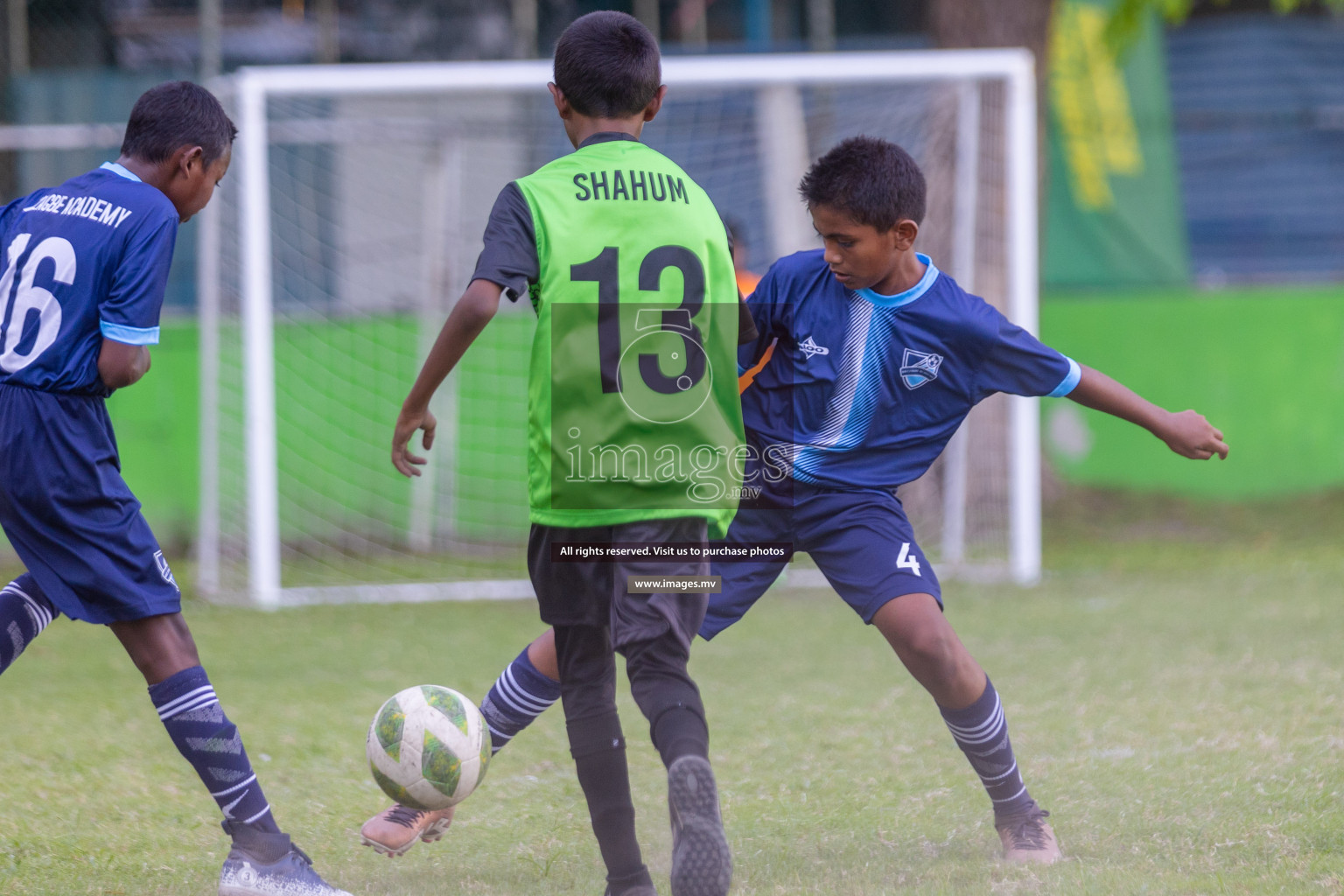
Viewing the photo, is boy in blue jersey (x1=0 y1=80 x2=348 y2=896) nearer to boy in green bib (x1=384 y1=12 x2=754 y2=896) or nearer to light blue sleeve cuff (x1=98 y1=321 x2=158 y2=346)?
light blue sleeve cuff (x1=98 y1=321 x2=158 y2=346)

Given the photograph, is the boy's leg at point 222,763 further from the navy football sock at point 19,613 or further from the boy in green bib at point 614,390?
the boy in green bib at point 614,390

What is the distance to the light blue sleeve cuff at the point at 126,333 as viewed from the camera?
288cm

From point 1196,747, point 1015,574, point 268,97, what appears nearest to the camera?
point 1196,747

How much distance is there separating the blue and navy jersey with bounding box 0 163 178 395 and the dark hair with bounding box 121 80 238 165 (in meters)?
0.11

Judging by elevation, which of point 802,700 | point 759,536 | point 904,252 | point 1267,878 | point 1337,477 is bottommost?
point 1337,477

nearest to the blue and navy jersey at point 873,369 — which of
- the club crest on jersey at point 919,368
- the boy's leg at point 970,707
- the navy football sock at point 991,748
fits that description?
the club crest on jersey at point 919,368

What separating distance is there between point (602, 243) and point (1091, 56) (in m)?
9.05

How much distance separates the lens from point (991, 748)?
125 inches

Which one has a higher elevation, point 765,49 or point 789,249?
point 765,49

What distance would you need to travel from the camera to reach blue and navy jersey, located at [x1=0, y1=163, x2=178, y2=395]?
9.53 ft

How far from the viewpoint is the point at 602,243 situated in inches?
104

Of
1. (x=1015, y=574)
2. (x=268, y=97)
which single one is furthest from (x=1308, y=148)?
(x=268, y=97)

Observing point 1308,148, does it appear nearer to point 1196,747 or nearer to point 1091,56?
point 1091,56

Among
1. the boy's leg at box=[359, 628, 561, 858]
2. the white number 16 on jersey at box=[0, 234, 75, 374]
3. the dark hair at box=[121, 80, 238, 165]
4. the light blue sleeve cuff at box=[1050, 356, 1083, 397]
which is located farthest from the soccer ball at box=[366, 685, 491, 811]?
the light blue sleeve cuff at box=[1050, 356, 1083, 397]
